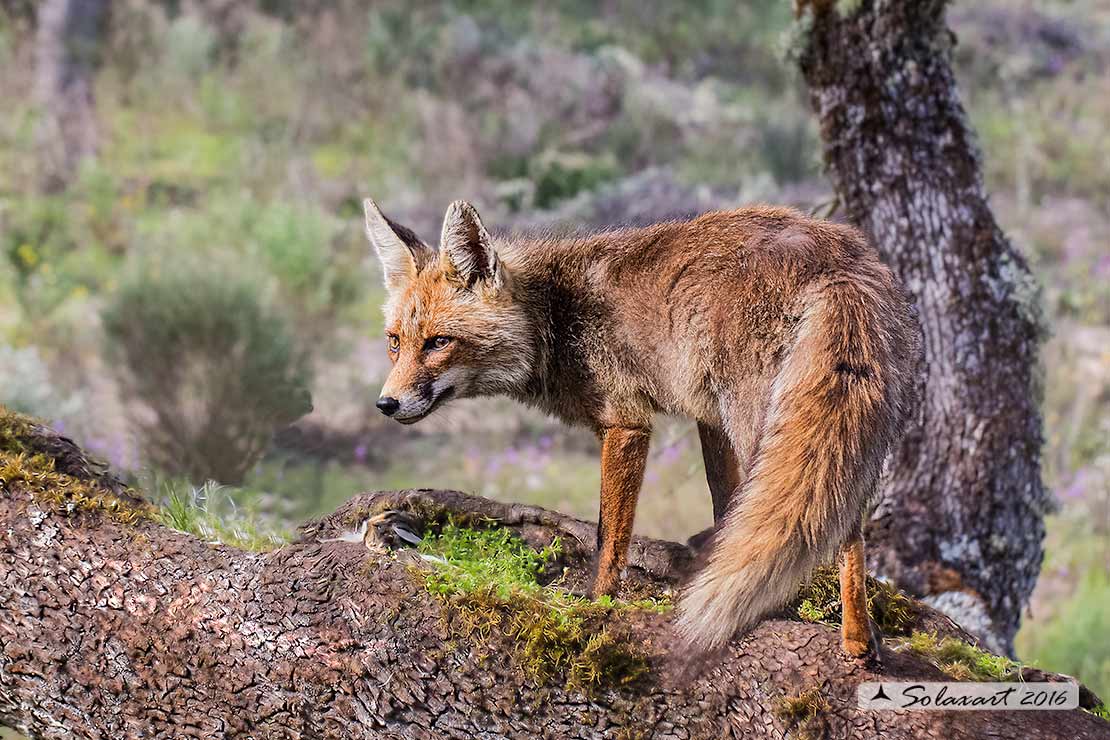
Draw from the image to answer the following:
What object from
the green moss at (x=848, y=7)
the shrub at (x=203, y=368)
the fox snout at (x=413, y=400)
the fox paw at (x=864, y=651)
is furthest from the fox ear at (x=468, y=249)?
the shrub at (x=203, y=368)

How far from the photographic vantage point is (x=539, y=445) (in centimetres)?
1034

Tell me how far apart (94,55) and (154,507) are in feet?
48.8

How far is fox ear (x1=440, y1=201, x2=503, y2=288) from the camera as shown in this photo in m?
3.99

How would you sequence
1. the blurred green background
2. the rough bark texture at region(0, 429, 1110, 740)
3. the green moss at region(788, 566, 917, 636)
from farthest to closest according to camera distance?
1. the blurred green background
2. the green moss at region(788, 566, 917, 636)
3. the rough bark texture at region(0, 429, 1110, 740)

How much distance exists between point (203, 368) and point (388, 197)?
7.04 m

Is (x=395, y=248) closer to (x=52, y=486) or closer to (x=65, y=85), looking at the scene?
(x=52, y=486)

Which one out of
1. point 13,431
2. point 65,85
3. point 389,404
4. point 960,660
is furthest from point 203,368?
point 65,85

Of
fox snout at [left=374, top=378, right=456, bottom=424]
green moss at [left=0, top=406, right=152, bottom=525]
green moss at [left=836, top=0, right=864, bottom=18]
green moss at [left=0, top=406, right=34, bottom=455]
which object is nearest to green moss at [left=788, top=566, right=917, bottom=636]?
fox snout at [left=374, top=378, right=456, bottom=424]

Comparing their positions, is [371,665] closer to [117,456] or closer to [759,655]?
[759,655]

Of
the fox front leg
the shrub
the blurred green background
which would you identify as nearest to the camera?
the fox front leg

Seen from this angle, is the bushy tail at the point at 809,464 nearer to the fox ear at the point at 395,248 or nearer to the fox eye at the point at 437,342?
the fox eye at the point at 437,342

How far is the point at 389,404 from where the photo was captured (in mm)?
3861

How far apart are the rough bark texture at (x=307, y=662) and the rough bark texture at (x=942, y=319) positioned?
190 cm

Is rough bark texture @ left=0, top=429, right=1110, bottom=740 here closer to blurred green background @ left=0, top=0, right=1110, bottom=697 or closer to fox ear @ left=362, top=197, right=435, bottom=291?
blurred green background @ left=0, top=0, right=1110, bottom=697
